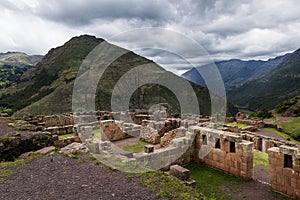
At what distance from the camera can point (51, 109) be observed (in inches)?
3607

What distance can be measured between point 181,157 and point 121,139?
22.2 ft

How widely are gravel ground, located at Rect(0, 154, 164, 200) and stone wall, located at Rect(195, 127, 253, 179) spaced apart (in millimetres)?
6493

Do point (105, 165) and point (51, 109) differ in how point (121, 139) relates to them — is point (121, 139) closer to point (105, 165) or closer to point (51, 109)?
point (105, 165)

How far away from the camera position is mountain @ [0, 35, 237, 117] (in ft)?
317

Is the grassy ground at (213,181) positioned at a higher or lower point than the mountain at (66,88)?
lower

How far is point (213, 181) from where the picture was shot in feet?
42.0

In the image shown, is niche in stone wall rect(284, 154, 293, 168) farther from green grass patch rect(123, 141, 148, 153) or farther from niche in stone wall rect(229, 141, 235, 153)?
green grass patch rect(123, 141, 148, 153)

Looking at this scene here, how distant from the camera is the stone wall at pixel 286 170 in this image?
35.4 feet

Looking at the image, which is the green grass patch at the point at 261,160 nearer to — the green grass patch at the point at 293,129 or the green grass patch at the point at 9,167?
the green grass patch at the point at 293,129

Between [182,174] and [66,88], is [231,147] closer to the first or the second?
[182,174]

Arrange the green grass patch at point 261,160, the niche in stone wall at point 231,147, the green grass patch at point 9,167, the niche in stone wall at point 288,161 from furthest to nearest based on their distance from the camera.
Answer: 1. the green grass patch at point 261,160
2. the niche in stone wall at point 231,147
3. the niche in stone wall at point 288,161
4. the green grass patch at point 9,167

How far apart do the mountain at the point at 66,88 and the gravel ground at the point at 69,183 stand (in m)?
70.5

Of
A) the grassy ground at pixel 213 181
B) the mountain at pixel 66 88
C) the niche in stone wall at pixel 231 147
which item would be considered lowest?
the grassy ground at pixel 213 181

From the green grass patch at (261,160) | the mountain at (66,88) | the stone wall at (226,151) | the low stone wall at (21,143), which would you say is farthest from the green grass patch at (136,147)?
the mountain at (66,88)
